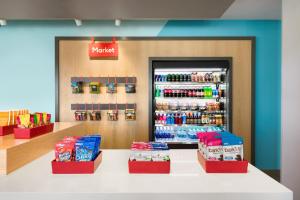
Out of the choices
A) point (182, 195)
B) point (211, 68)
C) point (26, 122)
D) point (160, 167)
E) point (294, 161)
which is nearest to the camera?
point (182, 195)

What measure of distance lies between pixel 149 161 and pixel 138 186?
27 cm

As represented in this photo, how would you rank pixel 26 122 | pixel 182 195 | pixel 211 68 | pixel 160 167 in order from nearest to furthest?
pixel 182 195
pixel 160 167
pixel 26 122
pixel 211 68

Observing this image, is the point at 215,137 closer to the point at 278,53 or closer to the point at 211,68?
the point at 211,68

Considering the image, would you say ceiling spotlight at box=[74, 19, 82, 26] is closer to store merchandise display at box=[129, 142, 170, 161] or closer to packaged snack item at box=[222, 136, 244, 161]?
store merchandise display at box=[129, 142, 170, 161]

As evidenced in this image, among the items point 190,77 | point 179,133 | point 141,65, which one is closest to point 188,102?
point 190,77

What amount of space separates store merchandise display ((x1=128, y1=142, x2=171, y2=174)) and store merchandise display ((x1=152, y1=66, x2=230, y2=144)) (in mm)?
3189

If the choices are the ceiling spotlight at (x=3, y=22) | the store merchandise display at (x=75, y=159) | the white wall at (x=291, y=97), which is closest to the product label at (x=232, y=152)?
the store merchandise display at (x=75, y=159)

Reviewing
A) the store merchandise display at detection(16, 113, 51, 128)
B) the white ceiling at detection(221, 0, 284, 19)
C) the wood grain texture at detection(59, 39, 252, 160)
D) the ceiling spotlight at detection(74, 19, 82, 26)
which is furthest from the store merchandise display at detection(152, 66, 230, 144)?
the store merchandise display at detection(16, 113, 51, 128)

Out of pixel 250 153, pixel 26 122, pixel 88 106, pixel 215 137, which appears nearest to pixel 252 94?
pixel 250 153

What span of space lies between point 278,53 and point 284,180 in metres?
2.69

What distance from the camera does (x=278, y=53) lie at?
511cm

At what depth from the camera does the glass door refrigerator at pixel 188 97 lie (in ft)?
16.3

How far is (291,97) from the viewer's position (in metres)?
3.10

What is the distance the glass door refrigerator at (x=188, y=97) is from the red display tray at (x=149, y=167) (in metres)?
3.12
